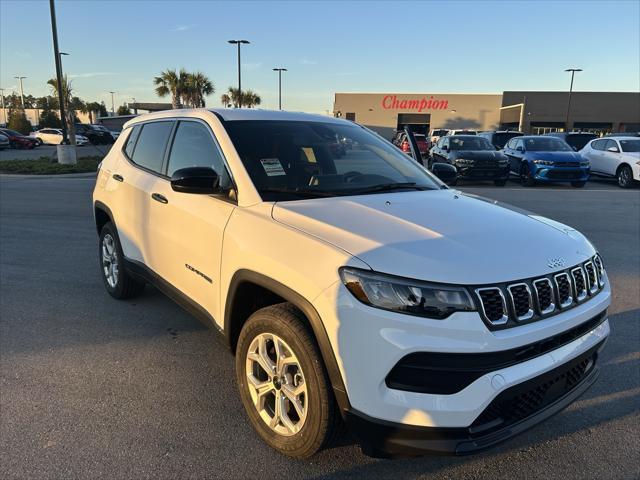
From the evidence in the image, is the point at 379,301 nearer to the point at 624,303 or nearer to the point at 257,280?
the point at 257,280

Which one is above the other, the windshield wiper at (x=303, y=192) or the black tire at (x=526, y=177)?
the windshield wiper at (x=303, y=192)

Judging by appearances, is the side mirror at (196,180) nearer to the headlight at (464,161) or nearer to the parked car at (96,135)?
the headlight at (464,161)

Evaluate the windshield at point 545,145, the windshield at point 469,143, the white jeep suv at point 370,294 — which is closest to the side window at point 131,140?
the white jeep suv at point 370,294

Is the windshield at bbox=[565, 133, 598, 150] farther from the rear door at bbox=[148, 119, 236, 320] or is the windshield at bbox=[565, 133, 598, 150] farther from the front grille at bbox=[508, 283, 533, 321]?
the front grille at bbox=[508, 283, 533, 321]

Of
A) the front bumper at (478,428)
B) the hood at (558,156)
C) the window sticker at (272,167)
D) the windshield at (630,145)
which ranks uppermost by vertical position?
the window sticker at (272,167)

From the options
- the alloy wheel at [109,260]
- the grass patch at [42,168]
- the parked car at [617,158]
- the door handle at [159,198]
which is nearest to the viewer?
the door handle at [159,198]

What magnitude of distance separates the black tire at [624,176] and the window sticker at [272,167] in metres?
15.8

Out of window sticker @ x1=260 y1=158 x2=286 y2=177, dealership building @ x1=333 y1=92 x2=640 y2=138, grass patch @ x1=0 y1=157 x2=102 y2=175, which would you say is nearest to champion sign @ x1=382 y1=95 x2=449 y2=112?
dealership building @ x1=333 y1=92 x2=640 y2=138

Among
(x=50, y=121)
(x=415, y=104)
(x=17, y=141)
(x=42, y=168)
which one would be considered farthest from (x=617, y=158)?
(x=50, y=121)

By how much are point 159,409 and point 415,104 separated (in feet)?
201

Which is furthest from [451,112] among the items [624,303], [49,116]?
[624,303]

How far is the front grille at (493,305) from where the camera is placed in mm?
2008

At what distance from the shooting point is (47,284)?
5.25 meters

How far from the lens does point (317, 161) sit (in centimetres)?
340
